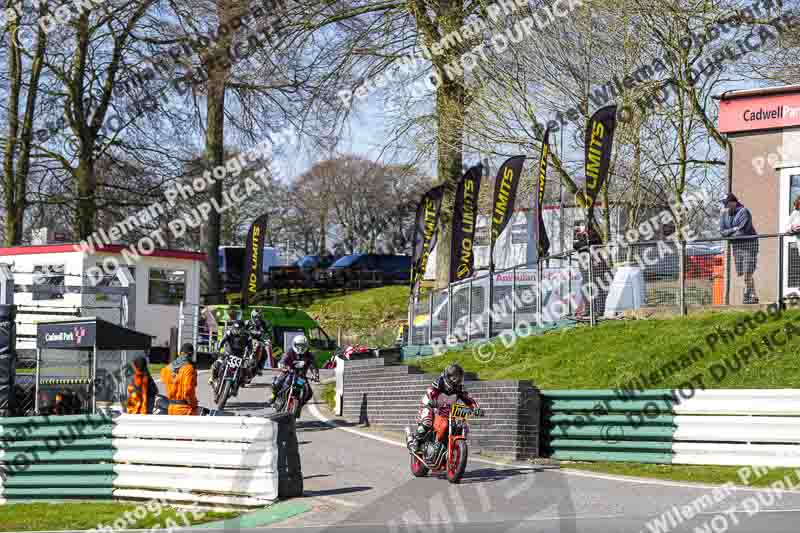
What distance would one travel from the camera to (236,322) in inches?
818

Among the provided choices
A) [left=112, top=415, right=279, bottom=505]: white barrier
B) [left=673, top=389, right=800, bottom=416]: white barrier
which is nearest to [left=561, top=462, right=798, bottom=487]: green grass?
[left=673, top=389, right=800, bottom=416]: white barrier

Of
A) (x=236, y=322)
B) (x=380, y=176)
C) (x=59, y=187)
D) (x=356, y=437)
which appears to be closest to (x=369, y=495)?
(x=356, y=437)

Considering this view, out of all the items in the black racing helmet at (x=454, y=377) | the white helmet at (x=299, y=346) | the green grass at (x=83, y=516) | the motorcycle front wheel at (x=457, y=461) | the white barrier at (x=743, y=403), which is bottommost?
the green grass at (x=83, y=516)

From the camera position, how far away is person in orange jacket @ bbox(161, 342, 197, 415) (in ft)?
48.7

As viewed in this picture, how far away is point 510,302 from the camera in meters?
20.7

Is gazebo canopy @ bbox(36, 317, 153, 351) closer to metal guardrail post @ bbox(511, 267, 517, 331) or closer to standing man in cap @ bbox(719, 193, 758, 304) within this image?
metal guardrail post @ bbox(511, 267, 517, 331)

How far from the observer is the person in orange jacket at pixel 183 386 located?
48.7 ft

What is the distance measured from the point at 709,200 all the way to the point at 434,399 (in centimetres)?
2025

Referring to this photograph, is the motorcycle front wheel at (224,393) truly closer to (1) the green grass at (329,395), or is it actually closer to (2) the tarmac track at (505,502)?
(1) the green grass at (329,395)

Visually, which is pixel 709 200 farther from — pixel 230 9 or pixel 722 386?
pixel 722 386

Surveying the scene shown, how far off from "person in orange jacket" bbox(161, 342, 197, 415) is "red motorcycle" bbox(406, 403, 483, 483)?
3212mm

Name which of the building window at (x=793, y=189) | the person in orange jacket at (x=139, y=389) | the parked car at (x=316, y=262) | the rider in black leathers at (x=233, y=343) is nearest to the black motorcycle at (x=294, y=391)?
the rider in black leathers at (x=233, y=343)

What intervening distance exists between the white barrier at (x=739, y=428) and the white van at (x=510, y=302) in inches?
240

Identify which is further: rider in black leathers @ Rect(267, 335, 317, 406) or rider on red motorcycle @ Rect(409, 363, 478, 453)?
rider in black leathers @ Rect(267, 335, 317, 406)
